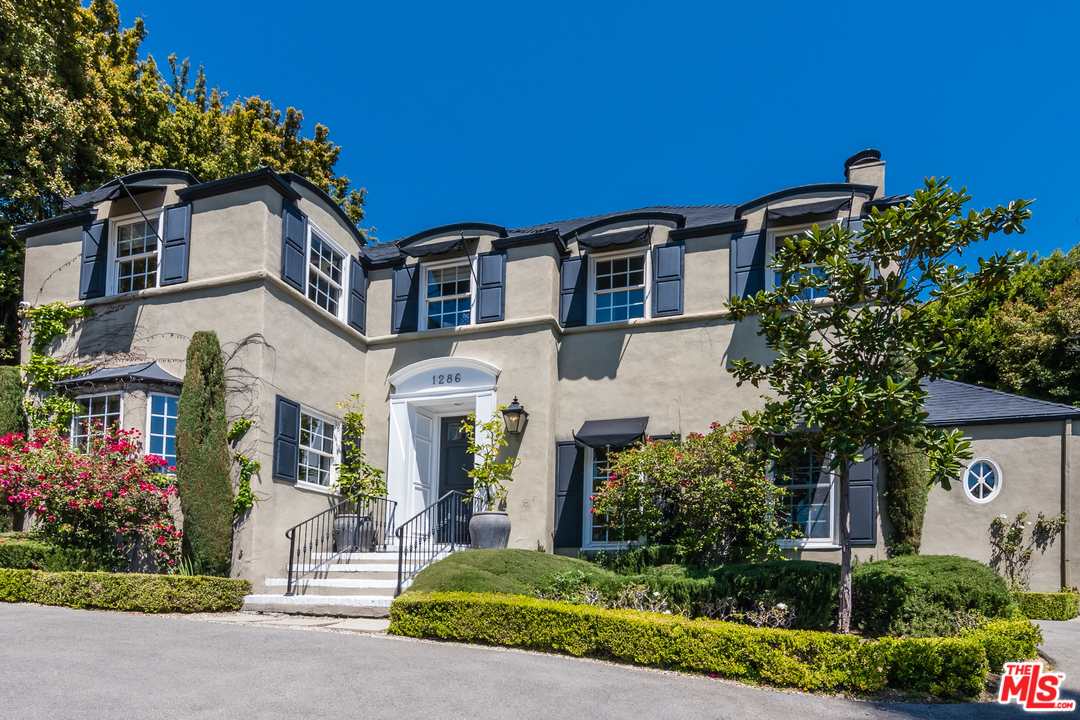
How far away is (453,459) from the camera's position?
1375 cm

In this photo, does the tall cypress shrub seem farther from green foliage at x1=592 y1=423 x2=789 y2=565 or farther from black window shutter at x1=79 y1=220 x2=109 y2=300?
green foliage at x1=592 y1=423 x2=789 y2=565

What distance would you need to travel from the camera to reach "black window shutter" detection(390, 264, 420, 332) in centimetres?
1366

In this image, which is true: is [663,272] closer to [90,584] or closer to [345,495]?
[345,495]

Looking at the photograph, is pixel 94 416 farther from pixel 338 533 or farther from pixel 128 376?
pixel 338 533

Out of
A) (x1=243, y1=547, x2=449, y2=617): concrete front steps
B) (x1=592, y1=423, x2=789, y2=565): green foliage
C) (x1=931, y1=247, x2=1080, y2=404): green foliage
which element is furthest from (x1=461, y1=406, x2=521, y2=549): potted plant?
(x1=931, y1=247, x2=1080, y2=404): green foliage

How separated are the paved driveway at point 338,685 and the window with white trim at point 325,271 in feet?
21.8

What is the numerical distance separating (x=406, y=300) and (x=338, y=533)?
4.21m

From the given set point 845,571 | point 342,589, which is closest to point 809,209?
point 845,571

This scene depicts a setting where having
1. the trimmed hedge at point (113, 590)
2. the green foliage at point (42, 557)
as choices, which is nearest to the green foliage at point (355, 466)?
the trimmed hedge at point (113, 590)

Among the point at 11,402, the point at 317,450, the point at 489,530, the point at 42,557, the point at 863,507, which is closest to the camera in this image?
the point at 42,557

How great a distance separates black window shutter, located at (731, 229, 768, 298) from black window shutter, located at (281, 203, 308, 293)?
6.82 metres

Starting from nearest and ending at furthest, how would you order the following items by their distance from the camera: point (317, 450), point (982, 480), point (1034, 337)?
point (982, 480)
point (317, 450)
point (1034, 337)

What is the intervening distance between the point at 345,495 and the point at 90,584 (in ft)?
13.4

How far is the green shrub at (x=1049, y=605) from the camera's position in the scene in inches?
419
